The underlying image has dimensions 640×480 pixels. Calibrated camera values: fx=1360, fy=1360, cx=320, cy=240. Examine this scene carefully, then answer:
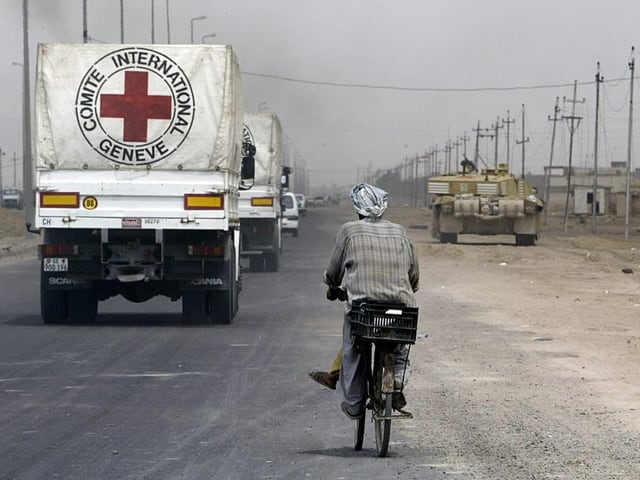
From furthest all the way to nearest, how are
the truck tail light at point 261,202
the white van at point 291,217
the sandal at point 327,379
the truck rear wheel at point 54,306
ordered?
the white van at point 291,217 → the truck tail light at point 261,202 → the truck rear wheel at point 54,306 → the sandal at point 327,379

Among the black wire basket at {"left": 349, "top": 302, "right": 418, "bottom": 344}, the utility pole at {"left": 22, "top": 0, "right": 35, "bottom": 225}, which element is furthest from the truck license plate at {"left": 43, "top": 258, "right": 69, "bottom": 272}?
the utility pole at {"left": 22, "top": 0, "right": 35, "bottom": 225}

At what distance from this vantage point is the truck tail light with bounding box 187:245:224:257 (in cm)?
1745

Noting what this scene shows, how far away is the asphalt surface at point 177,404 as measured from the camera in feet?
26.8

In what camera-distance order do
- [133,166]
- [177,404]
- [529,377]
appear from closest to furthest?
[177,404] → [529,377] → [133,166]

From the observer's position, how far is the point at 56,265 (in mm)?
17484

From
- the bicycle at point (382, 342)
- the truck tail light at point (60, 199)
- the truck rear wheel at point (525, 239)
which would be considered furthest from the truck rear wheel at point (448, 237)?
the bicycle at point (382, 342)

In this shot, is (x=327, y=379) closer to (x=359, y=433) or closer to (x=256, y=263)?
(x=359, y=433)

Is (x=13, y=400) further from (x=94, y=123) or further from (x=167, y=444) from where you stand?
(x=94, y=123)

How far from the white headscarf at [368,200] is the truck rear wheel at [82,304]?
10012 mm

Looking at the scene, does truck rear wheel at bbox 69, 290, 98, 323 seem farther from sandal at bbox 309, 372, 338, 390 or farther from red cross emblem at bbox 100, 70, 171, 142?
sandal at bbox 309, 372, 338, 390

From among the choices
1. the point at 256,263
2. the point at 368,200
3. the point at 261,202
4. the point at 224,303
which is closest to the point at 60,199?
the point at 224,303

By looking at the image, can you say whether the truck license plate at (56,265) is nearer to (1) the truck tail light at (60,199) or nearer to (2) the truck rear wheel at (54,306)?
(2) the truck rear wheel at (54,306)

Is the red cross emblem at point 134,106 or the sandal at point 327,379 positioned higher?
the red cross emblem at point 134,106

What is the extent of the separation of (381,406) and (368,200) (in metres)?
1.31
